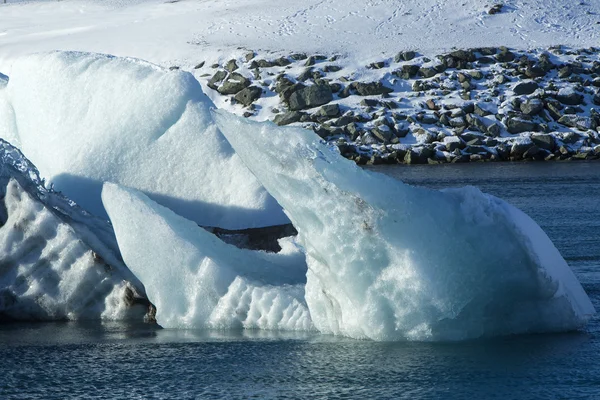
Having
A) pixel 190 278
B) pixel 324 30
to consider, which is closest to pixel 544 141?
pixel 324 30

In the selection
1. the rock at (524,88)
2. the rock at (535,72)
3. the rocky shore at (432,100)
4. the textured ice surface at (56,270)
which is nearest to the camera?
the textured ice surface at (56,270)

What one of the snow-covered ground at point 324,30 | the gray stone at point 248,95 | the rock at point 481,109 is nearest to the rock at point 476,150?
the rock at point 481,109

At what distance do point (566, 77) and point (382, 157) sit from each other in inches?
335

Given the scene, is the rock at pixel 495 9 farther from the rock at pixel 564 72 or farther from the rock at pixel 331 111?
the rock at pixel 331 111

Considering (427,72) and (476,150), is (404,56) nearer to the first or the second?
(427,72)

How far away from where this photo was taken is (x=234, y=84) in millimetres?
37219

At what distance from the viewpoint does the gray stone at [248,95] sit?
36.2 metres

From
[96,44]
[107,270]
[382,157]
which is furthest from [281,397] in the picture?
[96,44]

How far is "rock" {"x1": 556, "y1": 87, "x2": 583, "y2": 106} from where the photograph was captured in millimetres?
34344

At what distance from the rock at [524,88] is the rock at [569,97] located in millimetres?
918

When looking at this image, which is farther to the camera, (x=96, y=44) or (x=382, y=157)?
(x=96, y=44)

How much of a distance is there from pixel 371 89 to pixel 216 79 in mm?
5796

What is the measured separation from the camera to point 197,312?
27.2ft

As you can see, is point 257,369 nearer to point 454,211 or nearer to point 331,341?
point 331,341
